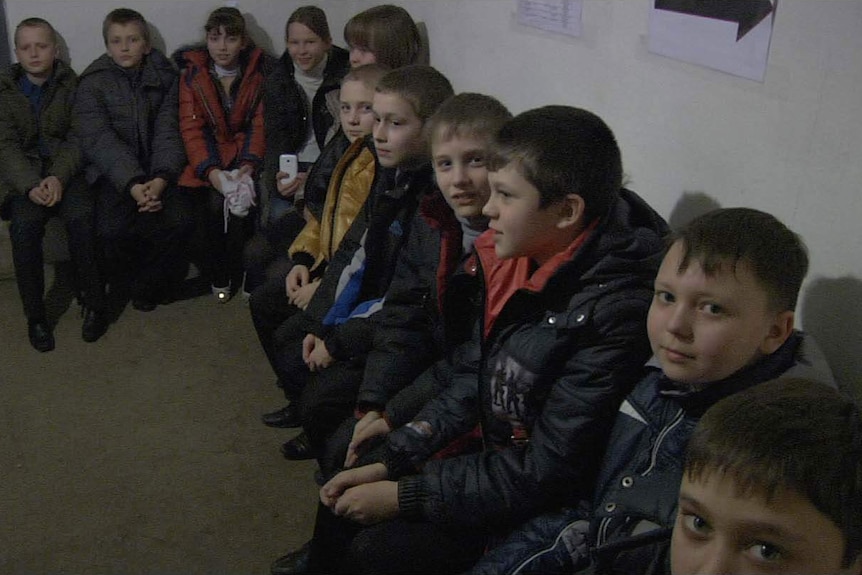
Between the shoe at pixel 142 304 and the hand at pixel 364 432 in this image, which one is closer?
the hand at pixel 364 432

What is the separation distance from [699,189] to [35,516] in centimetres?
179

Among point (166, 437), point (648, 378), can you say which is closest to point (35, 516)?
point (166, 437)

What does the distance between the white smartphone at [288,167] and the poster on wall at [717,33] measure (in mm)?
1632

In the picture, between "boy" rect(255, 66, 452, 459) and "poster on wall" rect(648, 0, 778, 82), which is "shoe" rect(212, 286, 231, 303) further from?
"poster on wall" rect(648, 0, 778, 82)

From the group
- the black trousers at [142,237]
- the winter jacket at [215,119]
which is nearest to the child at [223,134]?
the winter jacket at [215,119]

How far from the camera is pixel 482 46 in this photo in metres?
2.64

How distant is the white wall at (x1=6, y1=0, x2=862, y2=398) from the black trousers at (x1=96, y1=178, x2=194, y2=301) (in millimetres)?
1334

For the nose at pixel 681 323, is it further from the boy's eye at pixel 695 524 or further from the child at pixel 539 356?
the boy's eye at pixel 695 524

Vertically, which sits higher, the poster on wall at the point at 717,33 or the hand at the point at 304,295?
the poster on wall at the point at 717,33

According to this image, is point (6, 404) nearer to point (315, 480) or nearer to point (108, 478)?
point (108, 478)

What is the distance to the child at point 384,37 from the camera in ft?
9.29

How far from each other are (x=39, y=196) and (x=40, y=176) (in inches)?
5.8

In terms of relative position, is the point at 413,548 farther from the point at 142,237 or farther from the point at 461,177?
the point at 142,237

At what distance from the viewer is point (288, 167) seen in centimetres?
314
